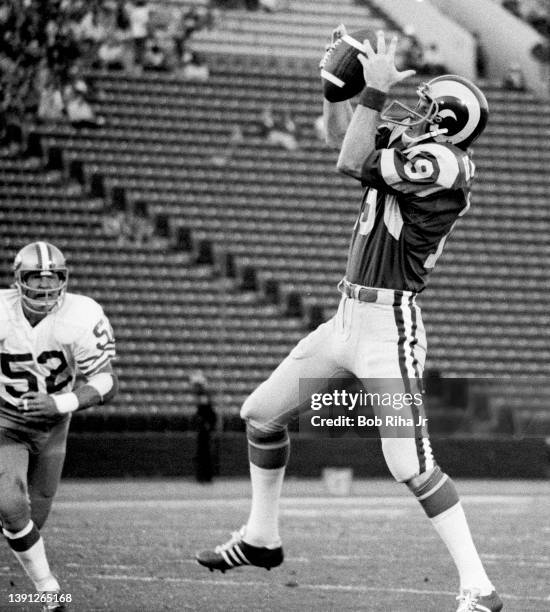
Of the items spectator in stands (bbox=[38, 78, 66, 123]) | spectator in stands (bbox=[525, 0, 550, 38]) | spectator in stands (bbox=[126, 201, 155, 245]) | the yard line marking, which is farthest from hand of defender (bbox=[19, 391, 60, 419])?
spectator in stands (bbox=[525, 0, 550, 38])

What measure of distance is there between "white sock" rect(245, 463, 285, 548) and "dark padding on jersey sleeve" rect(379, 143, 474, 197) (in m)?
1.34

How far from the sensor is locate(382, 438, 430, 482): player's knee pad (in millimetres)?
5445

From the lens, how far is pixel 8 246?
15.9m

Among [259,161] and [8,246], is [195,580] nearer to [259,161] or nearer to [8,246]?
[8,246]

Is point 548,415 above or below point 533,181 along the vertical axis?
below

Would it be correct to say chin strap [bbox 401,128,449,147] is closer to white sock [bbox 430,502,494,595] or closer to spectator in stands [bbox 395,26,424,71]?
white sock [bbox 430,502,494,595]

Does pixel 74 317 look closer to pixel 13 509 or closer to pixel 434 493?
pixel 13 509

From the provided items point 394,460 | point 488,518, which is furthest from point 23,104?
point 394,460

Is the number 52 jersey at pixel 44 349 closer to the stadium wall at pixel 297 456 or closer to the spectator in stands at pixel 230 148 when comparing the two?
the stadium wall at pixel 297 456

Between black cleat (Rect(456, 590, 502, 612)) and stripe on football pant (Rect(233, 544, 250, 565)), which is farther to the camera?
stripe on football pant (Rect(233, 544, 250, 565))

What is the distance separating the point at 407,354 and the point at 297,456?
8985 millimetres

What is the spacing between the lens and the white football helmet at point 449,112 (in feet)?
18.6

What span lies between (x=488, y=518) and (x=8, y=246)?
7.25m

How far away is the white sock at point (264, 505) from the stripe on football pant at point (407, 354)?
77cm
